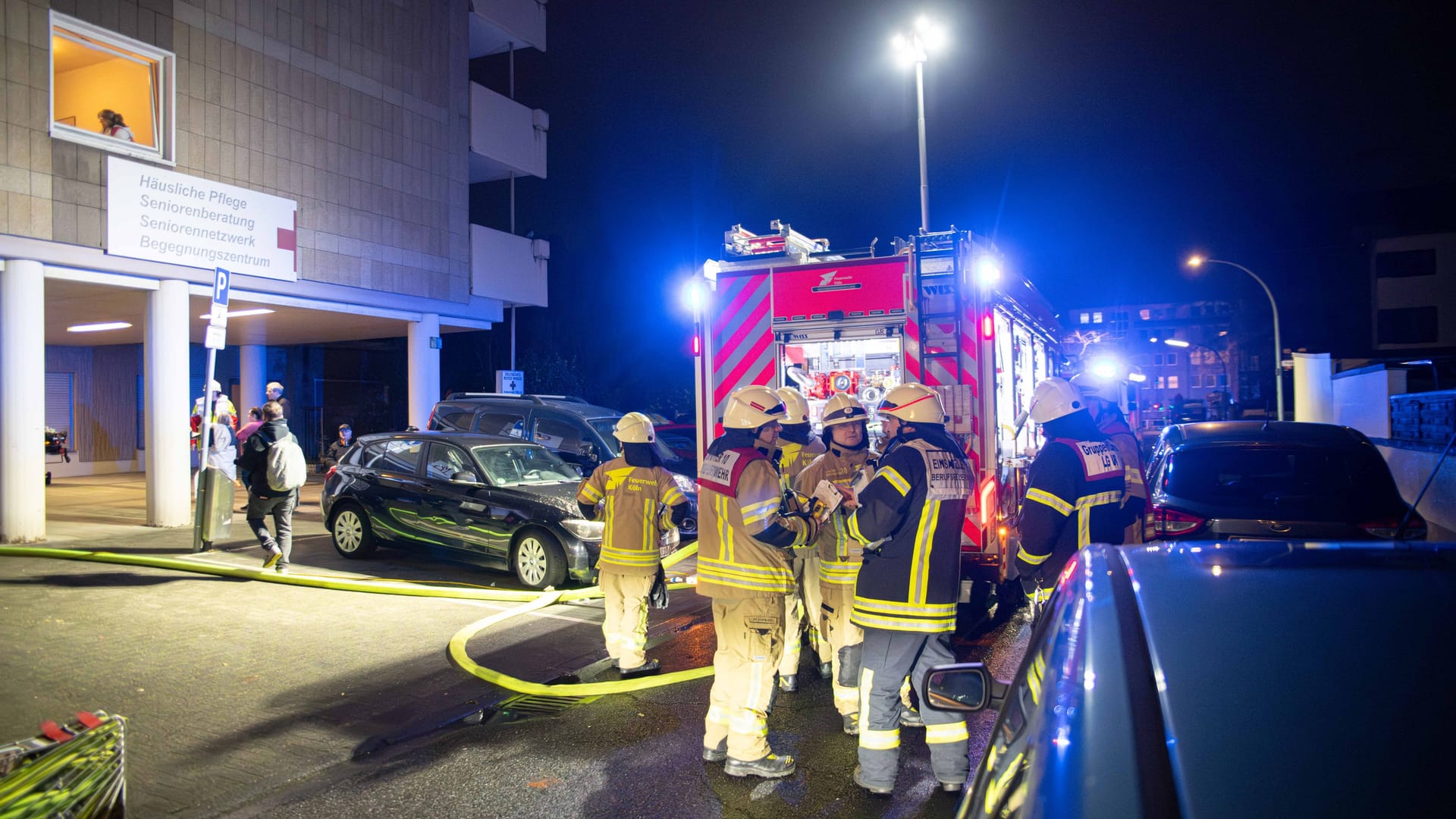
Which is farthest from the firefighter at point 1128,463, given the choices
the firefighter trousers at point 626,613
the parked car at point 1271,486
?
the firefighter trousers at point 626,613

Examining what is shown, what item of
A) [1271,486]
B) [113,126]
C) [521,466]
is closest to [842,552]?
[1271,486]

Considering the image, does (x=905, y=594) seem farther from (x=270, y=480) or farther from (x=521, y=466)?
(x=270, y=480)

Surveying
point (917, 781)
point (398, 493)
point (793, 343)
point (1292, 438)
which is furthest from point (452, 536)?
point (1292, 438)

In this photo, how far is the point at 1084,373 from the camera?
1384 centimetres

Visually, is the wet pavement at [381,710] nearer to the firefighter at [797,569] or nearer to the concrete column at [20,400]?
the firefighter at [797,569]

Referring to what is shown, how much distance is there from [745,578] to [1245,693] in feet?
10.5

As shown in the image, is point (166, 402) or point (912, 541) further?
point (166, 402)

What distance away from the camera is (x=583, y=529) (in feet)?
28.9

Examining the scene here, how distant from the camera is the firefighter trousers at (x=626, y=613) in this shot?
6070 millimetres

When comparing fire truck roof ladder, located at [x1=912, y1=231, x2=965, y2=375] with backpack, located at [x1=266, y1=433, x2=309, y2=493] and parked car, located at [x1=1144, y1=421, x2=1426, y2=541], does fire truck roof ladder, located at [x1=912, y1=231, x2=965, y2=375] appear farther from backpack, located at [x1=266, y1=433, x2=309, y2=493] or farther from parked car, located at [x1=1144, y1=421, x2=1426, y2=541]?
backpack, located at [x1=266, y1=433, x2=309, y2=493]

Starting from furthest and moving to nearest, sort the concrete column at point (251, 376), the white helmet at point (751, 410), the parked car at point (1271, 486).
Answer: the concrete column at point (251, 376) < the parked car at point (1271, 486) < the white helmet at point (751, 410)

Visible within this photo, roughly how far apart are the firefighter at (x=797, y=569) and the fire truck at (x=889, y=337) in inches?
46.2

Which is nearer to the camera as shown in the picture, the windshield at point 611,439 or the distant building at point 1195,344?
the windshield at point 611,439

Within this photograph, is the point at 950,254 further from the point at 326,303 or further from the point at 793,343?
the point at 326,303
